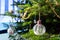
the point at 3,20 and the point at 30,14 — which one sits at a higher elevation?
the point at 30,14

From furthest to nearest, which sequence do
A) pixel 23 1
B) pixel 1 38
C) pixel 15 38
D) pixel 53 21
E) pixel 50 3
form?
pixel 1 38 < pixel 15 38 < pixel 23 1 < pixel 53 21 < pixel 50 3

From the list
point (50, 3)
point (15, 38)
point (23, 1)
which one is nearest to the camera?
point (50, 3)

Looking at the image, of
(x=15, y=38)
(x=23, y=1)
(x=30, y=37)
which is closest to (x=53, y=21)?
(x=30, y=37)

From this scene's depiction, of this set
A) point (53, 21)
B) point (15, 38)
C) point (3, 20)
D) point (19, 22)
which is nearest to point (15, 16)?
point (19, 22)

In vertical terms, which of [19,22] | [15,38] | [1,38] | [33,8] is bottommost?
[1,38]

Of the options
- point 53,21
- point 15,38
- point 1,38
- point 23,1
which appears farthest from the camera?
point 1,38

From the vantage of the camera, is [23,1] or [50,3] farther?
[23,1]

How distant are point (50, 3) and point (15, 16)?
0.38 m

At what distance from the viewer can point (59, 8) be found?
33.2 inches

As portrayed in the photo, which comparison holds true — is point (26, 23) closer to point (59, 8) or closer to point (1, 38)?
point (59, 8)

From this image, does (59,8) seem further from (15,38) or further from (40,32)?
(15,38)

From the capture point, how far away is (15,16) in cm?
108

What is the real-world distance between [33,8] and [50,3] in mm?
103

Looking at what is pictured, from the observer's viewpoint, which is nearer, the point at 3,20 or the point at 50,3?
the point at 50,3
